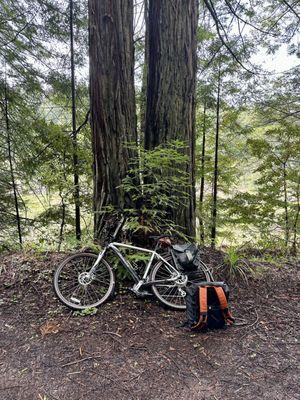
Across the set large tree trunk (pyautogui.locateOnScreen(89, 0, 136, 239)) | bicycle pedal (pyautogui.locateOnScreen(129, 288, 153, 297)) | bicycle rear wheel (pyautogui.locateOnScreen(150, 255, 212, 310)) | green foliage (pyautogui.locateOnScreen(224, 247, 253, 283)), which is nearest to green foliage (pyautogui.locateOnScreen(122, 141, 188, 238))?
large tree trunk (pyautogui.locateOnScreen(89, 0, 136, 239))

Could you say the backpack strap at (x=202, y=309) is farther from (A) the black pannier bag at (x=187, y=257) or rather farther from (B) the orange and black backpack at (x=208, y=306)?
(A) the black pannier bag at (x=187, y=257)

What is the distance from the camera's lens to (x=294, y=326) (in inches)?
95.2

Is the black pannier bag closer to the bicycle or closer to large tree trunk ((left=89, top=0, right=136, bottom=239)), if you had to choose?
the bicycle

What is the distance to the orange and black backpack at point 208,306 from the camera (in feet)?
7.33

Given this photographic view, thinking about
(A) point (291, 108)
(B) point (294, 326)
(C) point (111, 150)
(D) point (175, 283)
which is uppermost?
(A) point (291, 108)

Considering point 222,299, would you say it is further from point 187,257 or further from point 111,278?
point 111,278

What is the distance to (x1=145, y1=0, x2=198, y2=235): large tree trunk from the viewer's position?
→ 3248mm

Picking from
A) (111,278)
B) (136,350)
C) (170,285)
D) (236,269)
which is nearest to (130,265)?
(111,278)

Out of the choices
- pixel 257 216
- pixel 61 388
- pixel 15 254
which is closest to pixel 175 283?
pixel 61 388

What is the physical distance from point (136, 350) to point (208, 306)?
0.66 meters

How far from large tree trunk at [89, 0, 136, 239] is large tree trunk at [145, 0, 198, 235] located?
1.05 feet

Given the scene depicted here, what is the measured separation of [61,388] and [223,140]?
715 cm

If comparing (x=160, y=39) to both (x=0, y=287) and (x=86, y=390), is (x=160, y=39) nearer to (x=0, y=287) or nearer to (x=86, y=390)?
(x=0, y=287)

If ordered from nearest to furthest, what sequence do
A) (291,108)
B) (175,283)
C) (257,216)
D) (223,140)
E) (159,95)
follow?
(175,283) → (159,95) → (291,108) → (257,216) → (223,140)
